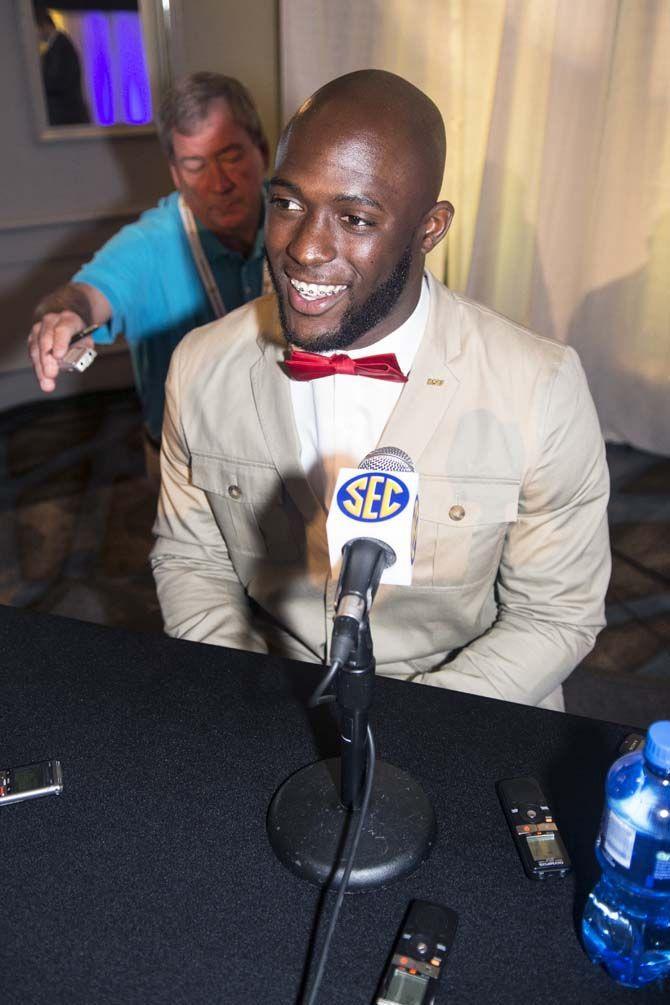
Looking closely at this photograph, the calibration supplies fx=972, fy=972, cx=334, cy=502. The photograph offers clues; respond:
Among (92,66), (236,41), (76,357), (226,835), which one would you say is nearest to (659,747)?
(226,835)

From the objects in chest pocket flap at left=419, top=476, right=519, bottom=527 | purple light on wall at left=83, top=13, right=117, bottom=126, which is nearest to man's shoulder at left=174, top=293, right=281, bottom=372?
chest pocket flap at left=419, top=476, right=519, bottom=527

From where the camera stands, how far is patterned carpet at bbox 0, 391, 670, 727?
8.86 ft

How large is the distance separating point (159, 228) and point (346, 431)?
130cm

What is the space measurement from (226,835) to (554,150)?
128 inches

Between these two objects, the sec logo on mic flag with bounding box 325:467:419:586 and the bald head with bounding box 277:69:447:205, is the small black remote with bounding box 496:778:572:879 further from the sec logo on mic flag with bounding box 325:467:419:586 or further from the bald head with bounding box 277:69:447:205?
the bald head with bounding box 277:69:447:205

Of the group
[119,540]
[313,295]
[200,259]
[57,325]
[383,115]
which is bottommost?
[119,540]

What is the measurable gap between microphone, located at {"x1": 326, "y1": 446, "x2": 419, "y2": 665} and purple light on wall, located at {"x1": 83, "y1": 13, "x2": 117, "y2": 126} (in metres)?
3.84

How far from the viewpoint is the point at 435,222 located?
148 centimetres

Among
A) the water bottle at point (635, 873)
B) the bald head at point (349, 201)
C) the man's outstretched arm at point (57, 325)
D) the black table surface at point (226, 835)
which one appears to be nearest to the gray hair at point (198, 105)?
the man's outstretched arm at point (57, 325)

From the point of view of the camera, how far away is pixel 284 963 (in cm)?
94

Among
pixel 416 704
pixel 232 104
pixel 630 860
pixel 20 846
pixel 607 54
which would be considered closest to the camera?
pixel 630 860

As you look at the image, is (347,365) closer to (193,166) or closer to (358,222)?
(358,222)

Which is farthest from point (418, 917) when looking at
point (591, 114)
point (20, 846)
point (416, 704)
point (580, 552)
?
point (591, 114)

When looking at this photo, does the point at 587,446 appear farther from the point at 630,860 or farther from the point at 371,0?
the point at 371,0
